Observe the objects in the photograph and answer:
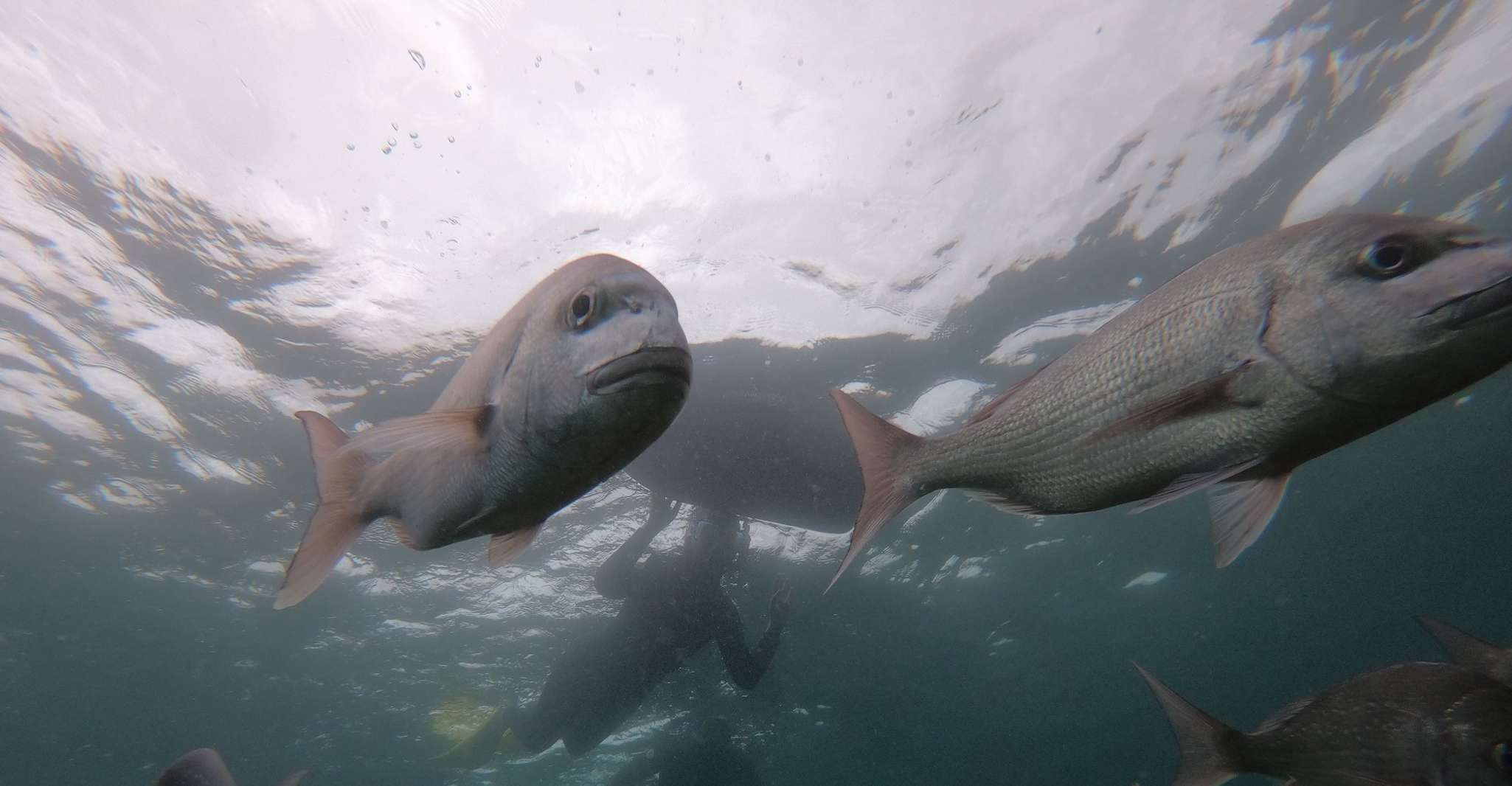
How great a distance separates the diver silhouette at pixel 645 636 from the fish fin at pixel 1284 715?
10.7 m

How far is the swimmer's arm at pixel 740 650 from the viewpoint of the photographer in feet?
42.0

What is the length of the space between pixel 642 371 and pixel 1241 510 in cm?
177

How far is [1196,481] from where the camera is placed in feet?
5.02

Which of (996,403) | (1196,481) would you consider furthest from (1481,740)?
(996,403)

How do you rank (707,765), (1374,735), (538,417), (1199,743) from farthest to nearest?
(707,765)
(1199,743)
(1374,735)
(538,417)

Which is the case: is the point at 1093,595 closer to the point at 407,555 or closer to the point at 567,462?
the point at 407,555

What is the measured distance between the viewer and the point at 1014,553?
62.5ft

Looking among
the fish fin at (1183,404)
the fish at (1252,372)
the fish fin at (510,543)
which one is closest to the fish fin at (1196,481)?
the fish at (1252,372)

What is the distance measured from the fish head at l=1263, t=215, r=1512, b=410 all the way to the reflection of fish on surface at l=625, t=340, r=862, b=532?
28.4 ft

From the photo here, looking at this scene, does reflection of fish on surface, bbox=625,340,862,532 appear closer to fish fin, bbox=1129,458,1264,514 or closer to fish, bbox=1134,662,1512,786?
fish, bbox=1134,662,1512,786

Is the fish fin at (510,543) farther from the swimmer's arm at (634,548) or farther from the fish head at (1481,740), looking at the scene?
the swimmer's arm at (634,548)

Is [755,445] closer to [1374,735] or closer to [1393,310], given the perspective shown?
[1374,735]

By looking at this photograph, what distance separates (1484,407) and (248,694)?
41.9 meters

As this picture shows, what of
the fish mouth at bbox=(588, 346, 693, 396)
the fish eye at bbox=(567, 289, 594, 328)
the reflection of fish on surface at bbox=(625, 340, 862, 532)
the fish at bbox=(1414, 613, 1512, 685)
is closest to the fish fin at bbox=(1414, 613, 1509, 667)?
the fish at bbox=(1414, 613, 1512, 685)
